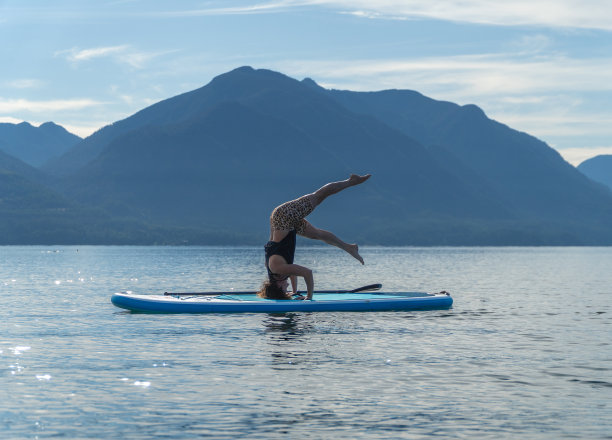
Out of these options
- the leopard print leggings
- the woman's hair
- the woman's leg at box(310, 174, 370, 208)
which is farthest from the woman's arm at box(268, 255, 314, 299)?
the woman's leg at box(310, 174, 370, 208)

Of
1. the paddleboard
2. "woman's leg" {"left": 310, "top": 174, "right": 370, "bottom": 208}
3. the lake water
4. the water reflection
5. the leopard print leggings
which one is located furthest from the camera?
the leopard print leggings

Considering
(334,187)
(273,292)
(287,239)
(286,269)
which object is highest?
(334,187)

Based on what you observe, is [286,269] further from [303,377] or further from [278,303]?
[303,377]

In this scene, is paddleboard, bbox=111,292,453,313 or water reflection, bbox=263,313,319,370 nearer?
water reflection, bbox=263,313,319,370

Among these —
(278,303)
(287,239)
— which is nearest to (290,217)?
(287,239)

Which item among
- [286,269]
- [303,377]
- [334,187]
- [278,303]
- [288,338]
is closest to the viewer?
[303,377]

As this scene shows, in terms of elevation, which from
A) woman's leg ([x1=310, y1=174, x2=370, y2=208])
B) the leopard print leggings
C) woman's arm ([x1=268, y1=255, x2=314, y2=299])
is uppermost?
woman's leg ([x1=310, y1=174, x2=370, y2=208])

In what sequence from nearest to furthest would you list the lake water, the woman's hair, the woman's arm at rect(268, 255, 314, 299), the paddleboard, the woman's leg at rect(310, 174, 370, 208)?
the lake water < the paddleboard < the woman's arm at rect(268, 255, 314, 299) < the woman's leg at rect(310, 174, 370, 208) < the woman's hair

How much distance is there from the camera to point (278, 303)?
3164cm

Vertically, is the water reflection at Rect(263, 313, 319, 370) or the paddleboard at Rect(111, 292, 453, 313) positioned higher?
the paddleboard at Rect(111, 292, 453, 313)

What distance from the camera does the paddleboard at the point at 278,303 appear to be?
31641mm

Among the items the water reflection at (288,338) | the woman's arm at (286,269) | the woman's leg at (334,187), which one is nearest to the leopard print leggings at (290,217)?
the woman's leg at (334,187)

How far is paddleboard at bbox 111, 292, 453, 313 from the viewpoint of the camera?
104 feet

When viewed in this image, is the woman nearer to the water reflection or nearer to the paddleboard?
the paddleboard
